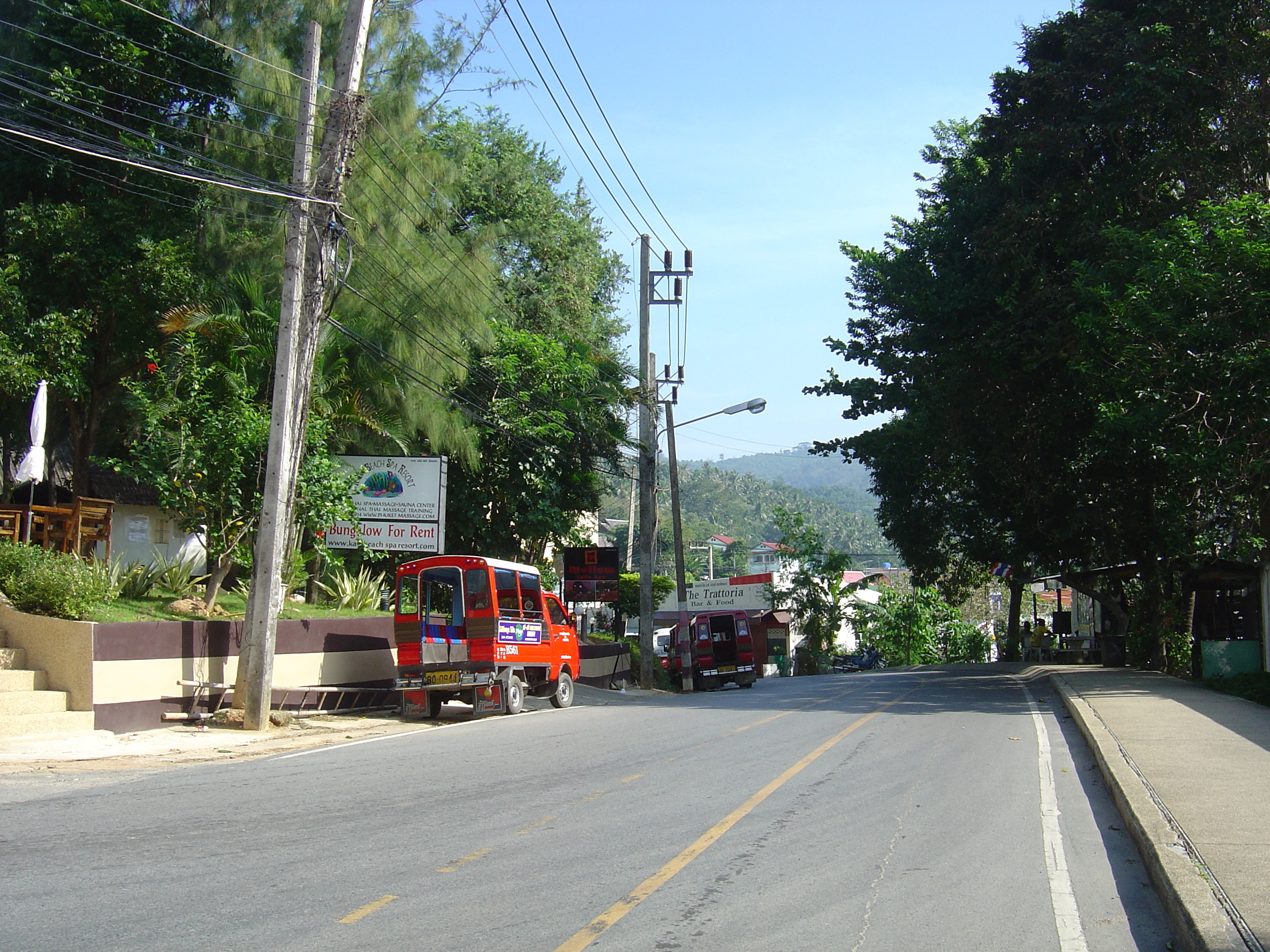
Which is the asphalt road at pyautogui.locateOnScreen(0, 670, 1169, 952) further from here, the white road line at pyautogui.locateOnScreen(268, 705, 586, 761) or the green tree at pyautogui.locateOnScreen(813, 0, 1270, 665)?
the green tree at pyautogui.locateOnScreen(813, 0, 1270, 665)

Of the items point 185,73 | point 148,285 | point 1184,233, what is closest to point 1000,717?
point 1184,233

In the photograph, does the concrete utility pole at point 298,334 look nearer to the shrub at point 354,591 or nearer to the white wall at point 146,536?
the shrub at point 354,591

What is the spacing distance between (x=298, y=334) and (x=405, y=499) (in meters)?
5.83

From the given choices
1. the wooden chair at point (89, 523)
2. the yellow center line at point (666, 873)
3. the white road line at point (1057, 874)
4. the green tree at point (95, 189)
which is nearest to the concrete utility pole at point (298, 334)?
the wooden chair at point (89, 523)

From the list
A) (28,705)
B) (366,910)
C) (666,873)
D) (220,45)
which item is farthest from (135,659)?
(220,45)

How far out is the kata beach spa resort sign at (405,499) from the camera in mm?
19641

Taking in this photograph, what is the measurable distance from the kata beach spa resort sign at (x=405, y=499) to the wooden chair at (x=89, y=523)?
169 inches

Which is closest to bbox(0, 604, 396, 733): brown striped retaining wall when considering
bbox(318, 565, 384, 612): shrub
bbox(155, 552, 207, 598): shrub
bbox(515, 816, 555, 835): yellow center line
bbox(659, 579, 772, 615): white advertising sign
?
bbox(155, 552, 207, 598): shrub

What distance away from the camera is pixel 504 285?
33594mm

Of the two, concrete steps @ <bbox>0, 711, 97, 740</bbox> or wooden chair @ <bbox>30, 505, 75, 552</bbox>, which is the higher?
wooden chair @ <bbox>30, 505, 75, 552</bbox>

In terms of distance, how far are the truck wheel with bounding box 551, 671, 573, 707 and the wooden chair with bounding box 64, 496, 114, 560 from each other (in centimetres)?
786

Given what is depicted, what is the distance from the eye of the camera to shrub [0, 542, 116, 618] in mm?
12789

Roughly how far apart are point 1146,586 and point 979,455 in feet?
30.4

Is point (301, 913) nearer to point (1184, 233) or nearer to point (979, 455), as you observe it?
point (1184, 233)
